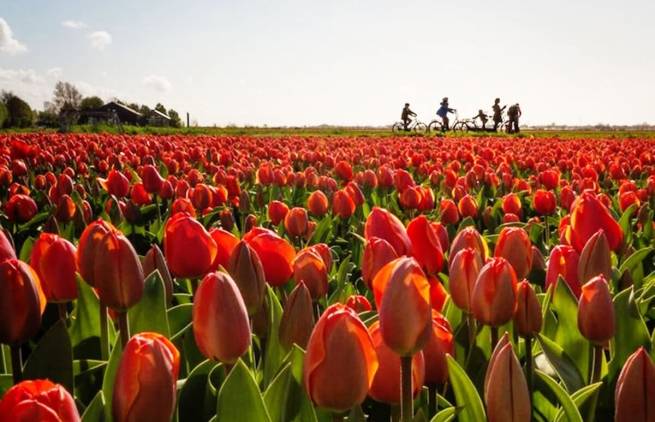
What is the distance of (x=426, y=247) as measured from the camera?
6.53 ft

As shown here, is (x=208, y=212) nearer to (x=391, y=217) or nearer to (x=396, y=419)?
(x=391, y=217)

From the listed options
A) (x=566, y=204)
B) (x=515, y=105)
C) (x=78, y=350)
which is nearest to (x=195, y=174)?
(x=566, y=204)

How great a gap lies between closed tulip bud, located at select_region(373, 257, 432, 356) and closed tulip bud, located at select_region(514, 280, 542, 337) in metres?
0.50

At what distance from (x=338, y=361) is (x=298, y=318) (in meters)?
0.50

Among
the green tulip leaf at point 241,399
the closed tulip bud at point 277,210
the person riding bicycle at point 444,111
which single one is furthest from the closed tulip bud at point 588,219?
the person riding bicycle at point 444,111

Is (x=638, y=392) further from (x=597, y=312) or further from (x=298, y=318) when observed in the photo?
(x=298, y=318)

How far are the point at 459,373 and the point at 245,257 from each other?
64cm

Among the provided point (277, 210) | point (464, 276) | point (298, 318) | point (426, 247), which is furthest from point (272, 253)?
point (277, 210)

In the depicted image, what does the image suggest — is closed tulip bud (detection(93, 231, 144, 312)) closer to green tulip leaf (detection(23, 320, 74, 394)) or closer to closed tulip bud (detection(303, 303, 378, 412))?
green tulip leaf (detection(23, 320, 74, 394))

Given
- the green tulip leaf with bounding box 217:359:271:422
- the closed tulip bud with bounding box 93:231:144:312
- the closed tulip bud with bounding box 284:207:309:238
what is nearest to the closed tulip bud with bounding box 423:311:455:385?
the green tulip leaf with bounding box 217:359:271:422

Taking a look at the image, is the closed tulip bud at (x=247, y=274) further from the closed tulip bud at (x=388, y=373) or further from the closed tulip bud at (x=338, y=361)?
the closed tulip bud at (x=338, y=361)

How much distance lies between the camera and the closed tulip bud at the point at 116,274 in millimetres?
1551

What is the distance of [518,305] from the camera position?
164cm

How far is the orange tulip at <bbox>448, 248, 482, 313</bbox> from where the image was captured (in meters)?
1.68
